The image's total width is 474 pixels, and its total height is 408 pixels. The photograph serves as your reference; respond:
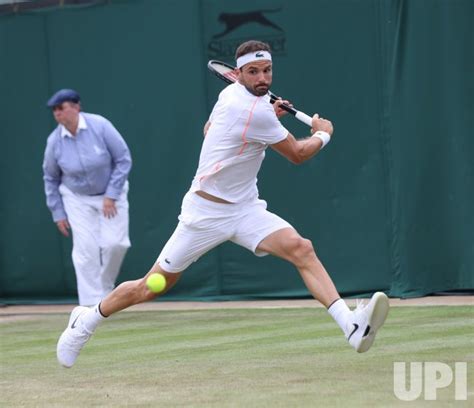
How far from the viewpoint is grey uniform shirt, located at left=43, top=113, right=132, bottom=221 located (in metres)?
10.8

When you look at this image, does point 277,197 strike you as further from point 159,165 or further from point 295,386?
point 295,386

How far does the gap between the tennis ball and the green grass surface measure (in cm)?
52

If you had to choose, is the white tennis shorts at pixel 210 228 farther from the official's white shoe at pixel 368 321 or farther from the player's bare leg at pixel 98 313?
the official's white shoe at pixel 368 321

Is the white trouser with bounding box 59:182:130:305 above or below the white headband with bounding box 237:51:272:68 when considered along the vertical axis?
below

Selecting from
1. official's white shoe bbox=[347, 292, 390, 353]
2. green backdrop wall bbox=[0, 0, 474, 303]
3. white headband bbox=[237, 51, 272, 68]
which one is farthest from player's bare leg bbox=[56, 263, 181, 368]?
green backdrop wall bbox=[0, 0, 474, 303]

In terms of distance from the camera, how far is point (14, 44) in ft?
41.1

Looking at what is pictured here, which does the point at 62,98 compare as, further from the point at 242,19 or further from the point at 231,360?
the point at 231,360

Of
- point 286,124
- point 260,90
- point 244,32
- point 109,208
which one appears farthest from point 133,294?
point 244,32

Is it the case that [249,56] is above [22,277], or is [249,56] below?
above

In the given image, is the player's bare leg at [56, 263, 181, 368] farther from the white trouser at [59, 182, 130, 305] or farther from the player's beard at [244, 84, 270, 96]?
the white trouser at [59, 182, 130, 305]

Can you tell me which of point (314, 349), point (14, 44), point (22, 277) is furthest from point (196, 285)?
point (314, 349)

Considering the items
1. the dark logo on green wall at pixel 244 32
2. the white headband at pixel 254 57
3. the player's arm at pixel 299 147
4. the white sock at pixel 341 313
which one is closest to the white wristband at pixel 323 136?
the player's arm at pixel 299 147

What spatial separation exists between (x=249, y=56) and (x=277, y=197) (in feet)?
14.5

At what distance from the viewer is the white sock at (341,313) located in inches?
266
